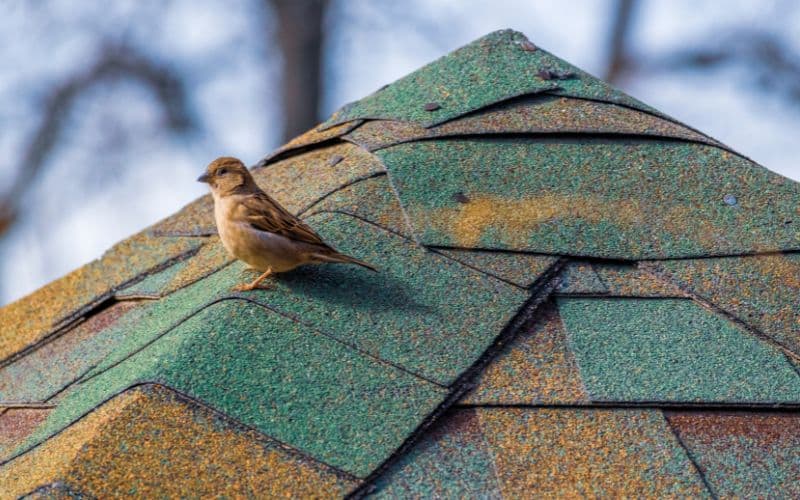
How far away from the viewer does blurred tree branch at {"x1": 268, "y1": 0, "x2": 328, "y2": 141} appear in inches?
449

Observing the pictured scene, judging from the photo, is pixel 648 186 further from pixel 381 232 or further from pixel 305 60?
pixel 305 60

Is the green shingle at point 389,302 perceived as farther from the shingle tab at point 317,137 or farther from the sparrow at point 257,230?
the shingle tab at point 317,137

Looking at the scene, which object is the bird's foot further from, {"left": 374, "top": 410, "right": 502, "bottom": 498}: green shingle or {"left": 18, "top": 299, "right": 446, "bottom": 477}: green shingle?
{"left": 374, "top": 410, "right": 502, "bottom": 498}: green shingle

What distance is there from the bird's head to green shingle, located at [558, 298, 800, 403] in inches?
47.6

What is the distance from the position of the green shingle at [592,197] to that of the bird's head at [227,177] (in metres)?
0.49

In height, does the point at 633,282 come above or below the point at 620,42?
below

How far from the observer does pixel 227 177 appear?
12.6 feet

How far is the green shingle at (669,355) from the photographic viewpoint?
2.91 metres

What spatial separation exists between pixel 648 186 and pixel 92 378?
6.04 feet

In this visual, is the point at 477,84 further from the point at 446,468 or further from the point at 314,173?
the point at 446,468

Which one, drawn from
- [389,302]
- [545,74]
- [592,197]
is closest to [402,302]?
[389,302]

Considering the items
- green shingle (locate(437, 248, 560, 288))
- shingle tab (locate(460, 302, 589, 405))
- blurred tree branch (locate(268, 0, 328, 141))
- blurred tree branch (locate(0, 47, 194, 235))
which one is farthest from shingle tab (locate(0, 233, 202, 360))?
blurred tree branch (locate(0, 47, 194, 235))

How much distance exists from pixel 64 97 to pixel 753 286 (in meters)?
10.3

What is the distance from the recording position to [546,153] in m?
3.76
